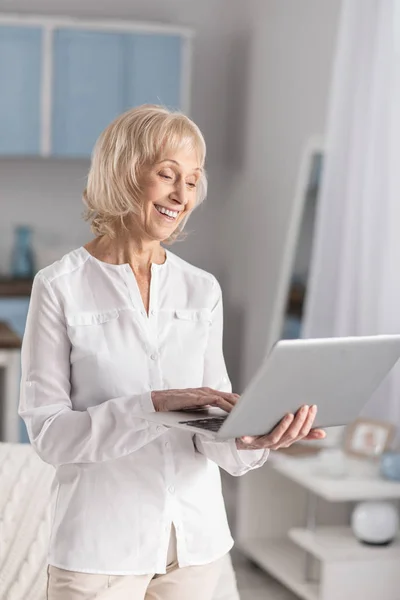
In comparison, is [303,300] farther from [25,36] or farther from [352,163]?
[25,36]

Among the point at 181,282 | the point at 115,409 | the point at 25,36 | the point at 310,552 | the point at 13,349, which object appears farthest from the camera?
the point at 25,36

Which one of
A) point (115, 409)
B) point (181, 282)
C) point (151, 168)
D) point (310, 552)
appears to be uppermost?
point (151, 168)

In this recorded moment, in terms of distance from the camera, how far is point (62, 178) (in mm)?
5504

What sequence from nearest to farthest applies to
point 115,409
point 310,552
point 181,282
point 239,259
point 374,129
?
point 115,409, point 181,282, point 310,552, point 374,129, point 239,259

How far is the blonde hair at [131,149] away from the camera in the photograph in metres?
1.56

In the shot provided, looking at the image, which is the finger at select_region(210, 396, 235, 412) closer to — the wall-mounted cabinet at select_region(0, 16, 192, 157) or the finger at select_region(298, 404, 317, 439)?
the finger at select_region(298, 404, 317, 439)

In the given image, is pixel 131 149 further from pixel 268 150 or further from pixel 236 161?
pixel 236 161

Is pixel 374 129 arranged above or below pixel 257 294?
above

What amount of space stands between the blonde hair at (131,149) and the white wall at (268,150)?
2.96m

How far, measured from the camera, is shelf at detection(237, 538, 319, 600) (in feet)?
10.9

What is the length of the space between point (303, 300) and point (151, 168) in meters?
2.75

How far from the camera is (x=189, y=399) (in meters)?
1.45

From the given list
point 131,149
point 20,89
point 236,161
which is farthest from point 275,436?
point 236,161

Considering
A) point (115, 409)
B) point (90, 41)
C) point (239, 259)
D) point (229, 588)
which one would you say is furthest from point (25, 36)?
point (115, 409)
